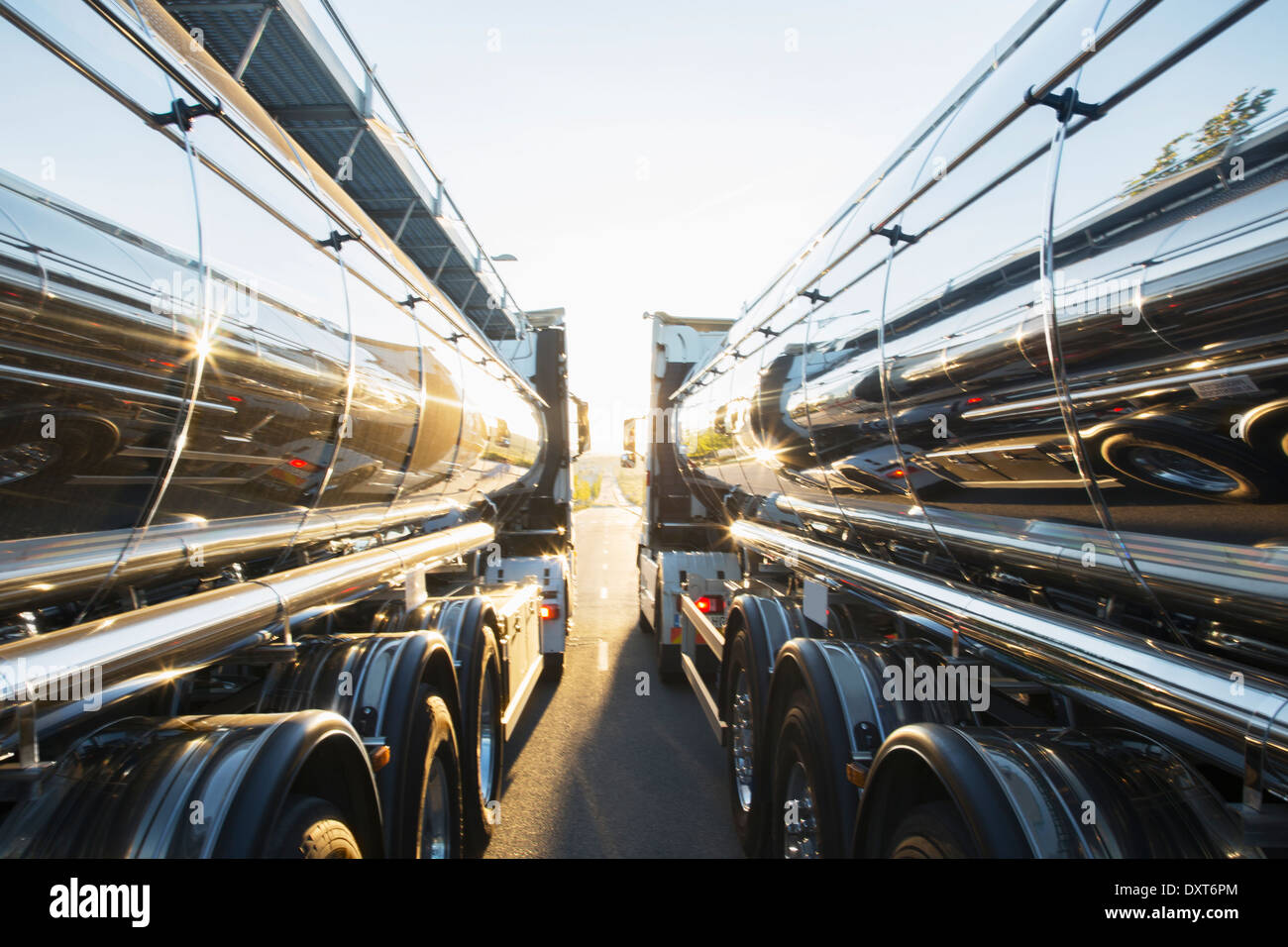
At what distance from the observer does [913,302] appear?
8.34 feet

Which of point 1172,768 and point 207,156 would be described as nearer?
point 1172,768

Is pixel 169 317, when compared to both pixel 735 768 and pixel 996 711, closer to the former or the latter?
pixel 996 711

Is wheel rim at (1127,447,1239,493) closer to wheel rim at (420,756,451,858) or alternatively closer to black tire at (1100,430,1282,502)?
black tire at (1100,430,1282,502)

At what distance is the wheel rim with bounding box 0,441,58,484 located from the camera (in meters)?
1.50

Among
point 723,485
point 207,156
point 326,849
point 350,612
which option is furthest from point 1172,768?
point 723,485

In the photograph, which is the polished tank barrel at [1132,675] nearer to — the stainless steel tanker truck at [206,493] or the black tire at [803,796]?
the black tire at [803,796]

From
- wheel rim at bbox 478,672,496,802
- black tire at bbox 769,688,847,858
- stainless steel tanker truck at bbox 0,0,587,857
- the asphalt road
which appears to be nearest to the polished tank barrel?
black tire at bbox 769,688,847,858

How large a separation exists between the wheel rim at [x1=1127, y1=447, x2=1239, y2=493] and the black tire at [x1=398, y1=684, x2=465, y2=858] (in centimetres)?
265

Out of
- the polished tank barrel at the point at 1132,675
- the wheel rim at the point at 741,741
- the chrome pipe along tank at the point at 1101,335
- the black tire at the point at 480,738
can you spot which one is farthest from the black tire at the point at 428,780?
the chrome pipe along tank at the point at 1101,335

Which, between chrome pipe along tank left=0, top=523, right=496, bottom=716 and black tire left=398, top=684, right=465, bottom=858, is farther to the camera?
black tire left=398, top=684, right=465, bottom=858

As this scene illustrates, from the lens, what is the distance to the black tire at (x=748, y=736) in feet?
12.6

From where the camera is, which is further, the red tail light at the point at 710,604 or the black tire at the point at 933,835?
the red tail light at the point at 710,604

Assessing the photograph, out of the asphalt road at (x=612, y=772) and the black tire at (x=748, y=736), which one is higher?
the black tire at (x=748, y=736)
